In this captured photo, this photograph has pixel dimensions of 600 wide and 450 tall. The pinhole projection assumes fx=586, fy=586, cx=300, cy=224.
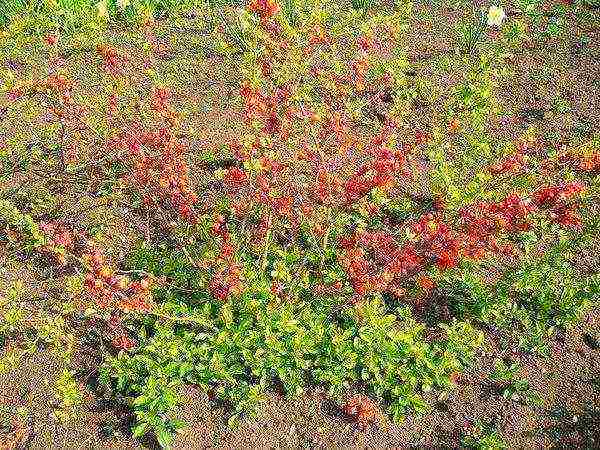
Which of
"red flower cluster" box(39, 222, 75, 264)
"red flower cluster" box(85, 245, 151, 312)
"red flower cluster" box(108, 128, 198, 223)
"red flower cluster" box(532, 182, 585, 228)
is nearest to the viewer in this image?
"red flower cluster" box(85, 245, 151, 312)

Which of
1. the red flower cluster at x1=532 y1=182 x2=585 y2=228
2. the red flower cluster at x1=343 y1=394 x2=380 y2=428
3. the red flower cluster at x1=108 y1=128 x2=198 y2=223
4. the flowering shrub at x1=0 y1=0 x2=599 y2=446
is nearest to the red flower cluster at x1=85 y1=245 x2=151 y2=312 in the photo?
the flowering shrub at x1=0 y1=0 x2=599 y2=446

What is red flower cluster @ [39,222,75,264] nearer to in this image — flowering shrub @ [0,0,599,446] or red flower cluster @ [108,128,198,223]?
flowering shrub @ [0,0,599,446]

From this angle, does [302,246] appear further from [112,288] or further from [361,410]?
[112,288]

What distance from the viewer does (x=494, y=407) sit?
3.36m

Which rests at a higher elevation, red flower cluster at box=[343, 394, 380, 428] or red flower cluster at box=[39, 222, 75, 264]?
red flower cluster at box=[39, 222, 75, 264]

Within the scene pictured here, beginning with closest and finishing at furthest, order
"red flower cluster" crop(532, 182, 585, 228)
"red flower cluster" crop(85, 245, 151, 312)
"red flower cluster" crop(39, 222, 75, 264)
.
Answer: "red flower cluster" crop(85, 245, 151, 312) < "red flower cluster" crop(532, 182, 585, 228) < "red flower cluster" crop(39, 222, 75, 264)

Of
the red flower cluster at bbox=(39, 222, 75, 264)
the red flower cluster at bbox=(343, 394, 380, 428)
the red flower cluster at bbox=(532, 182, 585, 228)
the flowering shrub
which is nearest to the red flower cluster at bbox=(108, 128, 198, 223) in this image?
the flowering shrub

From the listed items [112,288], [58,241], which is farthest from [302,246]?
[58,241]

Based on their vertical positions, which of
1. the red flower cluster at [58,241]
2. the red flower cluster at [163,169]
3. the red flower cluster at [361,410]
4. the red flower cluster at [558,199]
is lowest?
the red flower cluster at [361,410]

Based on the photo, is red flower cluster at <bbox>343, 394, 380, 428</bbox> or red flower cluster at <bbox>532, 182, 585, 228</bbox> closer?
red flower cluster at <bbox>532, 182, 585, 228</bbox>

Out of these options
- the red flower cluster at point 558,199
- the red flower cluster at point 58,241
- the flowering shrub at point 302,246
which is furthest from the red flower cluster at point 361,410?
the red flower cluster at point 58,241

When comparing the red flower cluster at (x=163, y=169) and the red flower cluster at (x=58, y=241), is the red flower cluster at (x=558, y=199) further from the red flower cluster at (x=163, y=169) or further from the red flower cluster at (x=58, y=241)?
the red flower cluster at (x=58, y=241)

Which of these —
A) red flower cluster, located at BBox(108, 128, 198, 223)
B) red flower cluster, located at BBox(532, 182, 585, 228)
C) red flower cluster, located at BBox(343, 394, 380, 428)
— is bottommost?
red flower cluster, located at BBox(343, 394, 380, 428)

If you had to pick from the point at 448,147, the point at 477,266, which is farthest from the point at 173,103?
the point at 477,266
